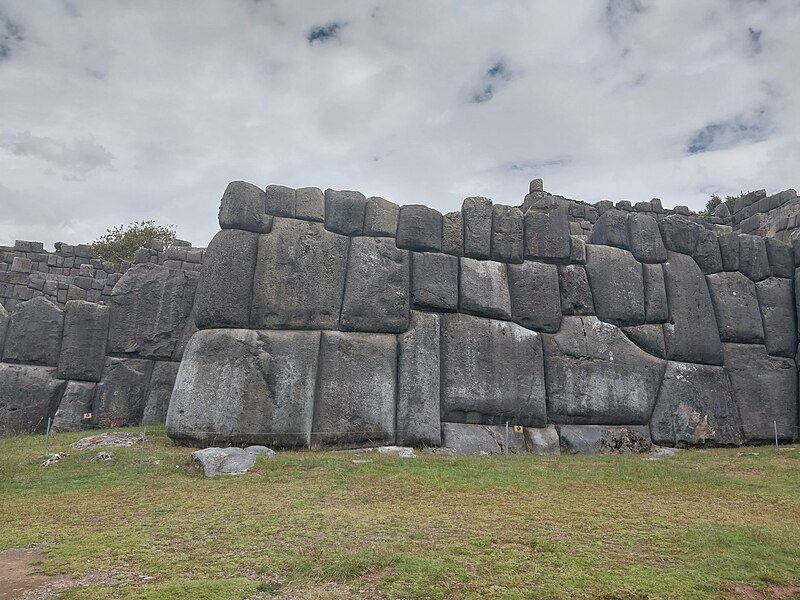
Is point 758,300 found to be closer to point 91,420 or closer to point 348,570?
point 348,570

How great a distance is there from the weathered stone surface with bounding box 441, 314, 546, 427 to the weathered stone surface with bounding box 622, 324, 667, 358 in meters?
2.54

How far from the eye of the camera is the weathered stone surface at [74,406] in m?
14.5

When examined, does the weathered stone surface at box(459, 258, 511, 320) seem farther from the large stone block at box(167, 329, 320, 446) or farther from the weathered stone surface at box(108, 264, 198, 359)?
the weathered stone surface at box(108, 264, 198, 359)

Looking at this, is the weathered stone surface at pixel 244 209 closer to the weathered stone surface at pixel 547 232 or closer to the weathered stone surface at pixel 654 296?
the weathered stone surface at pixel 547 232

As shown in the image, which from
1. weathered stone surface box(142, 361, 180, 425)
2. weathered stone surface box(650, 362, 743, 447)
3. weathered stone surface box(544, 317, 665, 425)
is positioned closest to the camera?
weathered stone surface box(544, 317, 665, 425)

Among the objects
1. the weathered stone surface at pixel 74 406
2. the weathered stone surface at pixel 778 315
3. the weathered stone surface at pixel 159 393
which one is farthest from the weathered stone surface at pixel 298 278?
the weathered stone surface at pixel 778 315

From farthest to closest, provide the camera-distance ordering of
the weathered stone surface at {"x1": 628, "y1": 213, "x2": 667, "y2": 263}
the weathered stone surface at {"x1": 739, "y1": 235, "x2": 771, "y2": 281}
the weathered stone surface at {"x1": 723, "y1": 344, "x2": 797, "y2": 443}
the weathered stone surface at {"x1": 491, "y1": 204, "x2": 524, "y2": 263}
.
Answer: the weathered stone surface at {"x1": 739, "y1": 235, "x2": 771, "y2": 281} → the weathered stone surface at {"x1": 628, "y1": 213, "x2": 667, "y2": 263} → the weathered stone surface at {"x1": 723, "y1": 344, "x2": 797, "y2": 443} → the weathered stone surface at {"x1": 491, "y1": 204, "x2": 524, "y2": 263}

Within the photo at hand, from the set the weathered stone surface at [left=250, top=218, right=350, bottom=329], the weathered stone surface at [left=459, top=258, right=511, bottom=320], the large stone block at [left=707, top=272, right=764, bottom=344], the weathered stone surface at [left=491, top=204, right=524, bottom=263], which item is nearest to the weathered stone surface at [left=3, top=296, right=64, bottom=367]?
the weathered stone surface at [left=250, top=218, right=350, bottom=329]

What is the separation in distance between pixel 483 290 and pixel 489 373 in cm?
184

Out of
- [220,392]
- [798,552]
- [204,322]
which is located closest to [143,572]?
[798,552]

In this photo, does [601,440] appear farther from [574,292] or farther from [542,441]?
[574,292]

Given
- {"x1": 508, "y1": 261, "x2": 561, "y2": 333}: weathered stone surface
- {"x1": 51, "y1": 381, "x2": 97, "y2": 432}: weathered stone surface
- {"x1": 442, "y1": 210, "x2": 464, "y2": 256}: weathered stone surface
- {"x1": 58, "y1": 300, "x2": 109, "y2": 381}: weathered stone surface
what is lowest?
{"x1": 51, "y1": 381, "x2": 97, "y2": 432}: weathered stone surface

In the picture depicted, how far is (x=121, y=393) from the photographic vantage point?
49.2ft

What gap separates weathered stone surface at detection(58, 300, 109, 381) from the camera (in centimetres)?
1493
